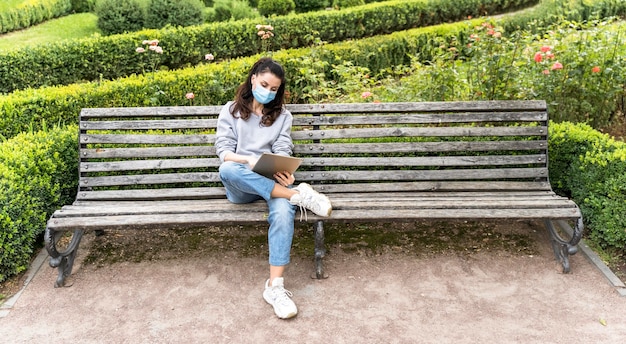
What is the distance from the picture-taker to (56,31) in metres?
12.8

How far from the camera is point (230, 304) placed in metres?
3.61

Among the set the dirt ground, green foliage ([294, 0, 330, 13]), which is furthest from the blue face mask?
green foliage ([294, 0, 330, 13])

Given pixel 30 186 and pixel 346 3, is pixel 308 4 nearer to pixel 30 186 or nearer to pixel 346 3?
pixel 346 3

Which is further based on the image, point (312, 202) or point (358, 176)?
point (358, 176)

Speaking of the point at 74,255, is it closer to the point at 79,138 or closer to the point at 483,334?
the point at 79,138

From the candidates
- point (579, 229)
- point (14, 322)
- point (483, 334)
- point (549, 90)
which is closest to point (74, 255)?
point (14, 322)

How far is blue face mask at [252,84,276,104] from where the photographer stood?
12.9ft

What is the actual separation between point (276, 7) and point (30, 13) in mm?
5765

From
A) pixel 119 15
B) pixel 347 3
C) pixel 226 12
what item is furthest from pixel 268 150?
pixel 347 3

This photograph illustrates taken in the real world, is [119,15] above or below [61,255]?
above

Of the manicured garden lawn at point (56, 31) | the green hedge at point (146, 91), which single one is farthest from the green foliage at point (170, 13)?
the green hedge at point (146, 91)

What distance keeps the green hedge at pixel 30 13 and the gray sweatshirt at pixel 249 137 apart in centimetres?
1069

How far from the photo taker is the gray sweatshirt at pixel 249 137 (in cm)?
407

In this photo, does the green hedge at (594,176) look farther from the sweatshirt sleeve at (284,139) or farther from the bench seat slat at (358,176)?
the sweatshirt sleeve at (284,139)
